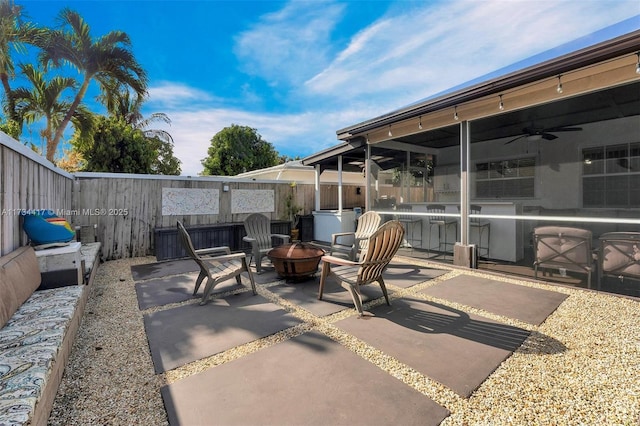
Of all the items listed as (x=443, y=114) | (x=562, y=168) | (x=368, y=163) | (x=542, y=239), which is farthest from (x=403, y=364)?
(x=562, y=168)

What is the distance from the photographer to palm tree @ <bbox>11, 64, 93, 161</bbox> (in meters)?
8.00

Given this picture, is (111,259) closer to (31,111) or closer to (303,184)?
(303,184)

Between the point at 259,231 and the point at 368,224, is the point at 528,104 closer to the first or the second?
the point at 368,224

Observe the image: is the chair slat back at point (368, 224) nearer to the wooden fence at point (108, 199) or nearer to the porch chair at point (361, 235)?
the porch chair at point (361, 235)

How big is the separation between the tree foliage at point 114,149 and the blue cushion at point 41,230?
8.05 meters

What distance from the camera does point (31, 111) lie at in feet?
27.0

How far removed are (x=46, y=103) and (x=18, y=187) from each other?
798 centimetres

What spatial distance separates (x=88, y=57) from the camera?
8117mm

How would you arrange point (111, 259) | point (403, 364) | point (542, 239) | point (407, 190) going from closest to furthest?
point (403, 364) < point (542, 239) < point (111, 259) < point (407, 190)

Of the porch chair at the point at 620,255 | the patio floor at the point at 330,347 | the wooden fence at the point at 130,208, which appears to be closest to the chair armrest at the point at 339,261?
the patio floor at the point at 330,347

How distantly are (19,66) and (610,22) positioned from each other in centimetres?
1463

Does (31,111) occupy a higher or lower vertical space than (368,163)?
higher

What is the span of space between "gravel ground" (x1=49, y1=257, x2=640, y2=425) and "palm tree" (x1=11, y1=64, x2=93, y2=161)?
8.87 metres

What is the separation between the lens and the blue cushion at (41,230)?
306 centimetres
